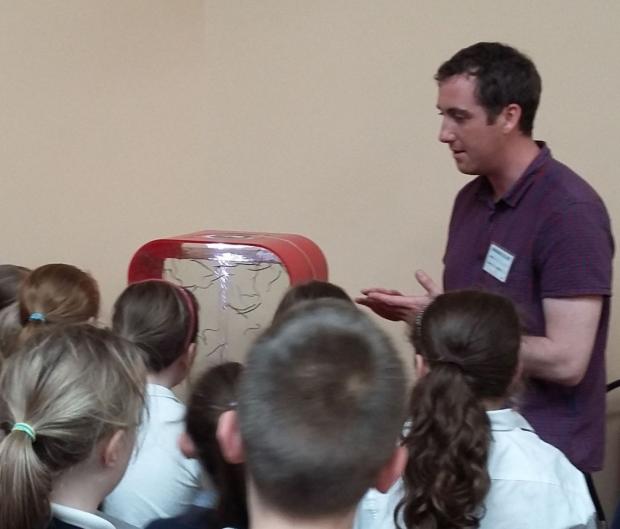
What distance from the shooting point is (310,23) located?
10.8 feet

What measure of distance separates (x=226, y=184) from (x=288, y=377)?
2.65 m

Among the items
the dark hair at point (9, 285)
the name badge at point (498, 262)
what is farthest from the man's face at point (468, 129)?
the dark hair at point (9, 285)

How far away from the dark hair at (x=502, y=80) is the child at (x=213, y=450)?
3.49ft

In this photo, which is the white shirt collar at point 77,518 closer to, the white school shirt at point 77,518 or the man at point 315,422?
the white school shirt at point 77,518

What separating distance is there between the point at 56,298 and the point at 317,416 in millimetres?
1290

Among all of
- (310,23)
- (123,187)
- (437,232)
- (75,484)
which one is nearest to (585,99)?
(437,232)

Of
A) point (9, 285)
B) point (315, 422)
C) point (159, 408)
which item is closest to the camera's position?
point (315, 422)

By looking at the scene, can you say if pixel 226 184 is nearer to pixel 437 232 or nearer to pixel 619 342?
pixel 437 232

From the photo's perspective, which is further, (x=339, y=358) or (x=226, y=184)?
(x=226, y=184)

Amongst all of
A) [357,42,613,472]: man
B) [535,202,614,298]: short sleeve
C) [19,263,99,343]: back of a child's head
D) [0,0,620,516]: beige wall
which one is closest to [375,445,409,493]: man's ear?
[357,42,613,472]: man

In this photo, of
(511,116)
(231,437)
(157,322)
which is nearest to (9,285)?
(157,322)

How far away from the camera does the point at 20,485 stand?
1.20 m

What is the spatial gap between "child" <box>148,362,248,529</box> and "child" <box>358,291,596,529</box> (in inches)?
13.4

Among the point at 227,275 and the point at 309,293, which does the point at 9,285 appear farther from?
the point at 309,293
